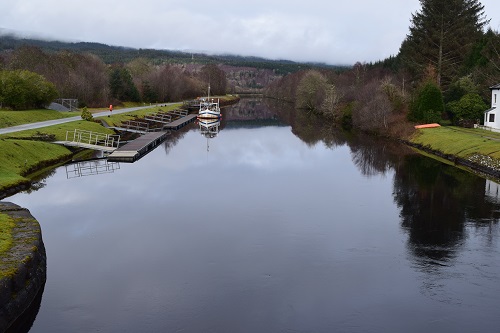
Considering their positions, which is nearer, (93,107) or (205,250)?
(205,250)

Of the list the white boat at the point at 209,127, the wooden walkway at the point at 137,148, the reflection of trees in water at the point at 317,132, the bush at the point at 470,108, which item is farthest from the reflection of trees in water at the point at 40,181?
the bush at the point at 470,108

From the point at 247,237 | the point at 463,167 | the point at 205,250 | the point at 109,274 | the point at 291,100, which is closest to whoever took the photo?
the point at 109,274

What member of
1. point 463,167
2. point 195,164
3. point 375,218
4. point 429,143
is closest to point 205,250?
point 375,218

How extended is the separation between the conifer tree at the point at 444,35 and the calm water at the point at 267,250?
115 feet

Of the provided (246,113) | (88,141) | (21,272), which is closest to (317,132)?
(88,141)

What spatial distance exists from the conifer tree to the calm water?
1376 inches

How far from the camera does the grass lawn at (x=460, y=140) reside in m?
38.9

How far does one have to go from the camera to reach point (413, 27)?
70.9 meters

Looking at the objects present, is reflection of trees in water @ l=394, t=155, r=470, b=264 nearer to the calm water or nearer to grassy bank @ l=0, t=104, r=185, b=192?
the calm water

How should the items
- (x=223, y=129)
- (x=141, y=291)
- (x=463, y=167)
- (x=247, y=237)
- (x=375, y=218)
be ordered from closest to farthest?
1. (x=141, y=291)
2. (x=247, y=237)
3. (x=375, y=218)
4. (x=463, y=167)
5. (x=223, y=129)

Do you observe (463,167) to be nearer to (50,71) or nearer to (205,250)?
(205,250)

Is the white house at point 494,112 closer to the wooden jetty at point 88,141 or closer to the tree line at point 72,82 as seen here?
the wooden jetty at point 88,141

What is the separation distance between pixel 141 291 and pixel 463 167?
98.2 ft

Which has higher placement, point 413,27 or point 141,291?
point 413,27
